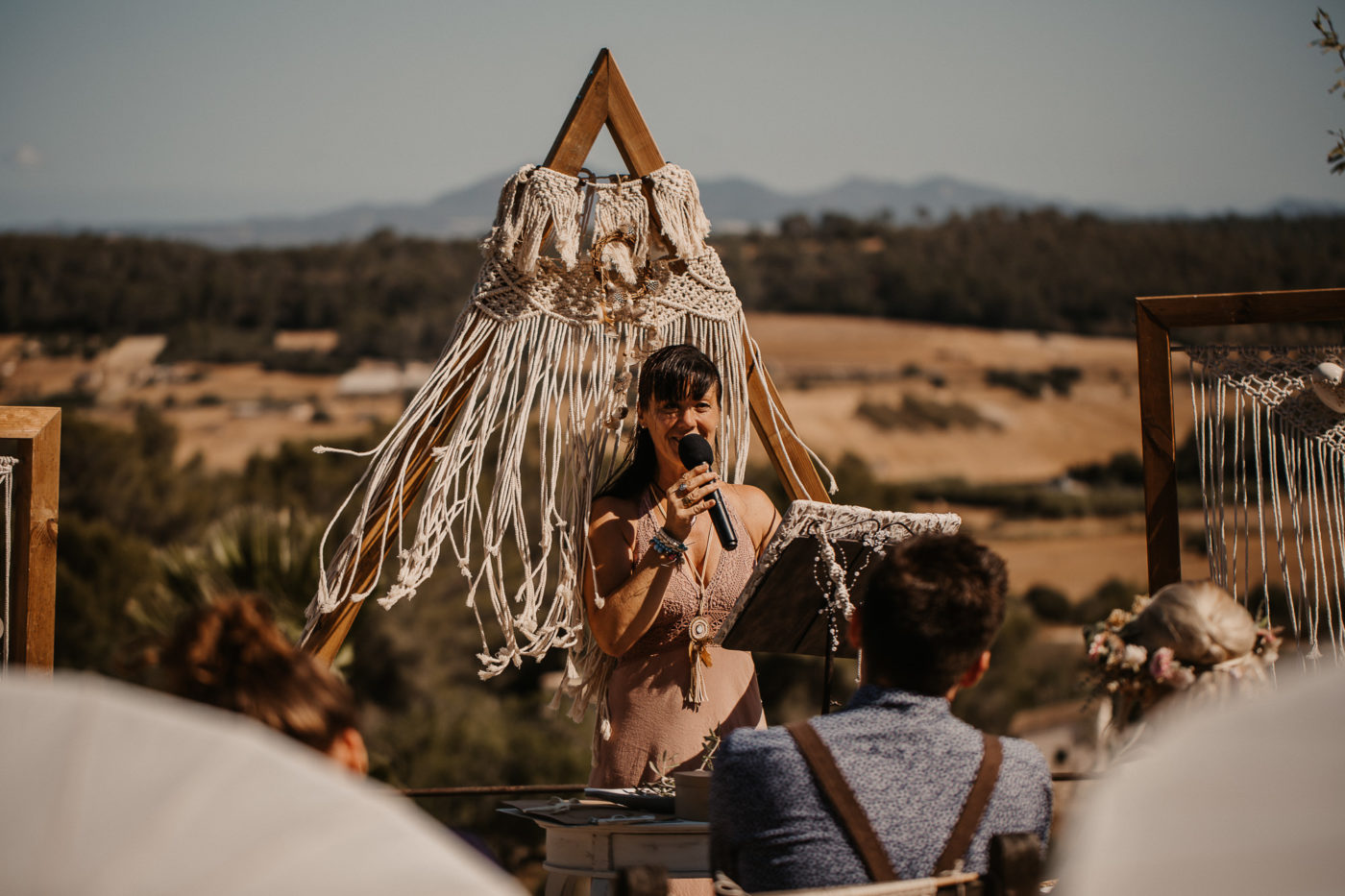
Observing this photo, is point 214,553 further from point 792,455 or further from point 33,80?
point 33,80

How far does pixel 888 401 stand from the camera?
112ft

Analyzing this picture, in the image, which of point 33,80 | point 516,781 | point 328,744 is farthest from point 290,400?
point 328,744

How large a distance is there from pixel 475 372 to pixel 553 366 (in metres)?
0.18

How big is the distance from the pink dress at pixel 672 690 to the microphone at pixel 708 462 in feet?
0.45

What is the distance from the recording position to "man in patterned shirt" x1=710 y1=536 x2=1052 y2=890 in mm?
1738

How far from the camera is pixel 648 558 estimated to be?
286cm

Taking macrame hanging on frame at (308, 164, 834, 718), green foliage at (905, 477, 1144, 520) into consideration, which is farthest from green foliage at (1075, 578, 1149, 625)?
macrame hanging on frame at (308, 164, 834, 718)

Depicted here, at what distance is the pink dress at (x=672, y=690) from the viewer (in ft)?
9.53

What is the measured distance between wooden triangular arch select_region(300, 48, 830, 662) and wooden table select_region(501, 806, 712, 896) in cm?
68

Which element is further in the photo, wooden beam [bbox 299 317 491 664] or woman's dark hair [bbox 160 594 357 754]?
wooden beam [bbox 299 317 491 664]

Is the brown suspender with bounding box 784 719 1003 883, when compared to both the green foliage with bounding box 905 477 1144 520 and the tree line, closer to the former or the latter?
the tree line

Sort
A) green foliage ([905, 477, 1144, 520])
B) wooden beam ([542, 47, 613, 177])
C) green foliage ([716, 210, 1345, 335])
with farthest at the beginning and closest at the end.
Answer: green foliage ([716, 210, 1345, 335])
green foliage ([905, 477, 1144, 520])
wooden beam ([542, 47, 613, 177])

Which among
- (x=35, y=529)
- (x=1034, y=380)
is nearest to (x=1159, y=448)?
(x=35, y=529)

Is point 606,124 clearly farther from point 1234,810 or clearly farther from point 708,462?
point 1234,810
